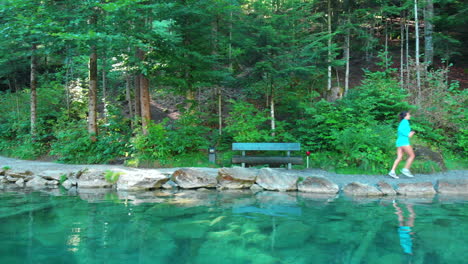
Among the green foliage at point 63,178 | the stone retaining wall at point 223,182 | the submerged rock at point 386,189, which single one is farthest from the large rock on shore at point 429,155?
the green foliage at point 63,178

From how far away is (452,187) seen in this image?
7.28m

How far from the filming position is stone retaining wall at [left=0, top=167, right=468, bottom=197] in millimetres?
7230

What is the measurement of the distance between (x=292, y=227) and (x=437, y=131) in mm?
8817

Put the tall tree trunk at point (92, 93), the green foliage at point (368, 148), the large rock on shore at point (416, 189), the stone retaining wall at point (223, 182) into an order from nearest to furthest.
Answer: the large rock on shore at point (416, 189), the stone retaining wall at point (223, 182), the green foliage at point (368, 148), the tall tree trunk at point (92, 93)

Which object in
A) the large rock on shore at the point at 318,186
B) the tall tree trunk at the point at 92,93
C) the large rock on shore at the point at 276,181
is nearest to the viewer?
the large rock on shore at the point at 318,186

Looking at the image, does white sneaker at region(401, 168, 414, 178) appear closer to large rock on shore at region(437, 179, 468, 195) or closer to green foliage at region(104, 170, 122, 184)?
large rock on shore at region(437, 179, 468, 195)

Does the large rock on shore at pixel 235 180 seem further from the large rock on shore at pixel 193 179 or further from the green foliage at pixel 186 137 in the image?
the green foliage at pixel 186 137

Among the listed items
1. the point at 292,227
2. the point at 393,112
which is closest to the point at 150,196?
the point at 292,227

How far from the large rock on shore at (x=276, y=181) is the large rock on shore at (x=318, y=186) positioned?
21cm

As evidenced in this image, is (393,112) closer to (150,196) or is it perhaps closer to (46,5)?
(150,196)

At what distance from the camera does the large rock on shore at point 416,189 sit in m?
7.11

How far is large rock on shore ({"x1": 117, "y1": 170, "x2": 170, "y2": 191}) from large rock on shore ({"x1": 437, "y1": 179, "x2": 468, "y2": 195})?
7260 mm

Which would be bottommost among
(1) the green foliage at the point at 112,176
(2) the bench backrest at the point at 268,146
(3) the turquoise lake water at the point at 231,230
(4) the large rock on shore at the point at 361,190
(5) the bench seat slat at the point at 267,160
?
(3) the turquoise lake water at the point at 231,230

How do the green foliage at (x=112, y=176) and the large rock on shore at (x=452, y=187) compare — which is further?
the green foliage at (x=112, y=176)
